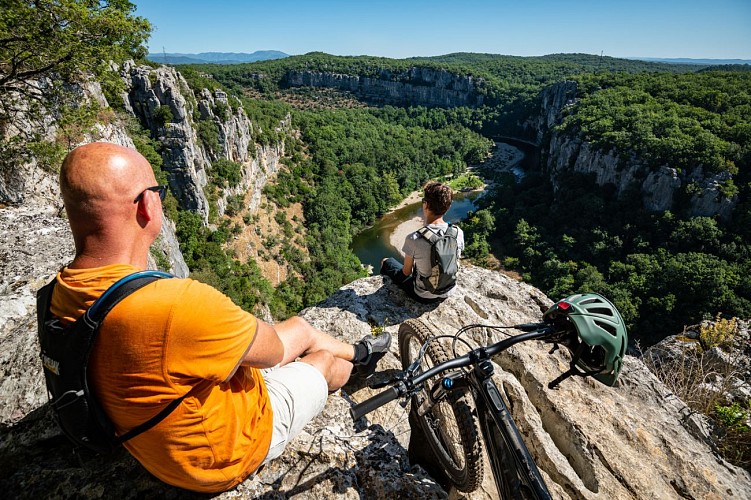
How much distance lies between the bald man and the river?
42317 millimetres

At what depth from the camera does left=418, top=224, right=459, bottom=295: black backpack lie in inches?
173

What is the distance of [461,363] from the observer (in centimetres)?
232

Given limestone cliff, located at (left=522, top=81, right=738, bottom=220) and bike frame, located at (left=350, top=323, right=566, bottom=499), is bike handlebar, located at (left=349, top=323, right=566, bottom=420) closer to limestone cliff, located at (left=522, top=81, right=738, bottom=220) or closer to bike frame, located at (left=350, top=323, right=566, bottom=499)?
bike frame, located at (left=350, top=323, right=566, bottom=499)

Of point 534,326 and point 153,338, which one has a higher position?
point 153,338

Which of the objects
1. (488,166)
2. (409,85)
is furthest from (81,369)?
(409,85)

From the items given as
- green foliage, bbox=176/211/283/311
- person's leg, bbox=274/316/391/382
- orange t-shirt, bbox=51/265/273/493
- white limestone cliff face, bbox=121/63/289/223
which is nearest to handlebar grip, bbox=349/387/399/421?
orange t-shirt, bbox=51/265/273/493

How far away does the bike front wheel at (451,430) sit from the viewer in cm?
241

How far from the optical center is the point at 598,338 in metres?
2.08

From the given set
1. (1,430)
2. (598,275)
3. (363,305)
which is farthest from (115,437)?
(598,275)

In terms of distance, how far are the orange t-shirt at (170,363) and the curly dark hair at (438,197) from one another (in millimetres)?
3217

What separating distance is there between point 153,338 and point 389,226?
183 ft

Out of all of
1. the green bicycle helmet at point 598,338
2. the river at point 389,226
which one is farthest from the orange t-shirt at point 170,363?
the river at point 389,226

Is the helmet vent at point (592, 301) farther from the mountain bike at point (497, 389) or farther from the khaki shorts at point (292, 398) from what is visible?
the khaki shorts at point (292, 398)

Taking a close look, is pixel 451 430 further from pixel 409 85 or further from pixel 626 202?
pixel 409 85
